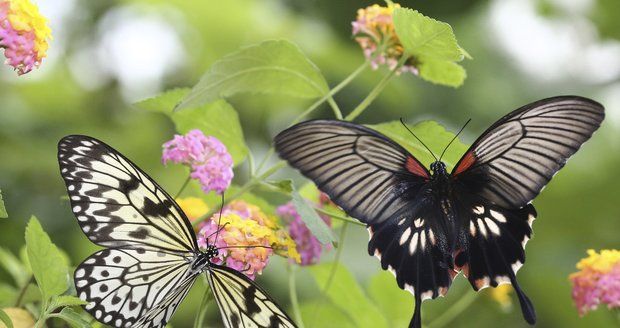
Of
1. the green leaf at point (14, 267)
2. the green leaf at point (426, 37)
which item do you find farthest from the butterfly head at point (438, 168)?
the green leaf at point (14, 267)

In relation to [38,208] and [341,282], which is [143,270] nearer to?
[341,282]

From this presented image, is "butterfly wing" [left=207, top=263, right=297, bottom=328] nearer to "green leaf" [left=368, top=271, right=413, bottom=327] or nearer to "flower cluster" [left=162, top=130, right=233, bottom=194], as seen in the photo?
"flower cluster" [left=162, top=130, right=233, bottom=194]

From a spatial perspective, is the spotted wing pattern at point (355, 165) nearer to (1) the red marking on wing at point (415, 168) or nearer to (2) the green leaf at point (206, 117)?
(1) the red marking on wing at point (415, 168)

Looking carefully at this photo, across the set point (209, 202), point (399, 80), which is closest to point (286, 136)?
point (209, 202)

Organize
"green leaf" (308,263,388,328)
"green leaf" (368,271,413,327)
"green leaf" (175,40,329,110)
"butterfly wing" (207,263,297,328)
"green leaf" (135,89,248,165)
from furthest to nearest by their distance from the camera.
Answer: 1. "green leaf" (368,271,413,327)
2. "green leaf" (308,263,388,328)
3. "green leaf" (135,89,248,165)
4. "green leaf" (175,40,329,110)
5. "butterfly wing" (207,263,297,328)

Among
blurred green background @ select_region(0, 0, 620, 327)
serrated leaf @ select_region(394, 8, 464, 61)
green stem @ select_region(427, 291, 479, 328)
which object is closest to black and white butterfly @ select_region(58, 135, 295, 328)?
serrated leaf @ select_region(394, 8, 464, 61)

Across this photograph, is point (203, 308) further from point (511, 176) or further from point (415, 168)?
point (511, 176)

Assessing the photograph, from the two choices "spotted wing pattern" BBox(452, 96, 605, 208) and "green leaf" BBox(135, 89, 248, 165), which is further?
"green leaf" BBox(135, 89, 248, 165)
